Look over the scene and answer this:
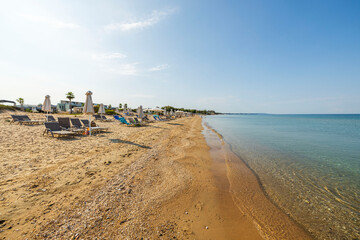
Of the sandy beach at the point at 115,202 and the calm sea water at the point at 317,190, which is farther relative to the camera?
the calm sea water at the point at 317,190

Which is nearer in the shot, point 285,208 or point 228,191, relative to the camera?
point 285,208

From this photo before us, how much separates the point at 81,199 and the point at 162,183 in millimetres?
1883

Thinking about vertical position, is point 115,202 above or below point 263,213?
above

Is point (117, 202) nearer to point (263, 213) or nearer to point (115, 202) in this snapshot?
point (115, 202)

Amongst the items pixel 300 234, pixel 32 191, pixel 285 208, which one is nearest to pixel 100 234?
pixel 32 191

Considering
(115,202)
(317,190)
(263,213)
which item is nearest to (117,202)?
(115,202)

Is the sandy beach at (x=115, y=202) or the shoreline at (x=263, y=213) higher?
the sandy beach at (x=115, y=202)

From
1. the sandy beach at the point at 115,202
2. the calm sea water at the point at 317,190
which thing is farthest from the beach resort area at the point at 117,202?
the calm sea water at the point at 317,190

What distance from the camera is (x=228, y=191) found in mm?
3959

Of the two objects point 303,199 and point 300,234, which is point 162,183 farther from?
point 303,199

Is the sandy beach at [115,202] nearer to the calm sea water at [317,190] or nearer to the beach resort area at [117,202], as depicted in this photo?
the beach resort area at [117,202]

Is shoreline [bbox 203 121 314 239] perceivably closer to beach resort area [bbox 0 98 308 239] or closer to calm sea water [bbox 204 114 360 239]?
beach resort area [bbox 0 98 308 239]

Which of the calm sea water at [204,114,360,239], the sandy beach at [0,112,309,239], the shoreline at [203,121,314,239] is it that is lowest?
the calm sea water at [204,114,360,239]

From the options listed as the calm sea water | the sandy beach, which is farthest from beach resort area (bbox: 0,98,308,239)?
the calm sea water
